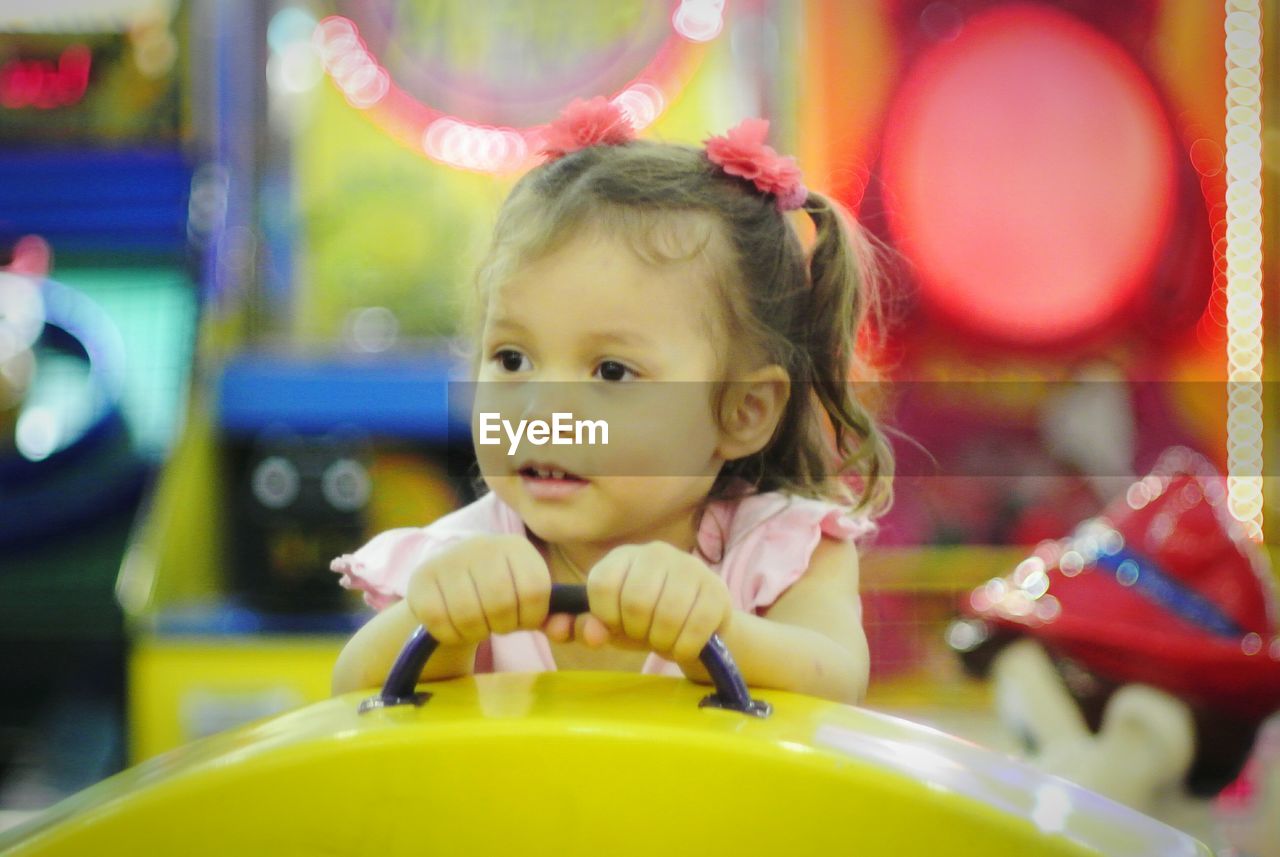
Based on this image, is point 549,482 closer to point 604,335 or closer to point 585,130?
point 604,335

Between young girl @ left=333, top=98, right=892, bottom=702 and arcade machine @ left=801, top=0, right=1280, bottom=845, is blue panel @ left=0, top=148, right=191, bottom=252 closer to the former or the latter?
arcade machine @ left=801, top=0, right=1280, bottom=845

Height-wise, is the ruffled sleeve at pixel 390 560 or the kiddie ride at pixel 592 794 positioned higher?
the ruffled sleeve at pixel 390 560

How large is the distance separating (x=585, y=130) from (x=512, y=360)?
0.18 m

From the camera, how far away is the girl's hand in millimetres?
508

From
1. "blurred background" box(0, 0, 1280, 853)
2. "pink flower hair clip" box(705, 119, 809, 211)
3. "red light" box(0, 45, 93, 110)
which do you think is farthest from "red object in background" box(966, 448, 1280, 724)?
"red light" box(0, 45, 93, 110)

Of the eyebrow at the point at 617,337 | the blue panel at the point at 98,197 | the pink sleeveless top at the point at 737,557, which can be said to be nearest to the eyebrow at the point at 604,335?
the eyebrow at the point at 617,337

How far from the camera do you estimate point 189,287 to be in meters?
1.65

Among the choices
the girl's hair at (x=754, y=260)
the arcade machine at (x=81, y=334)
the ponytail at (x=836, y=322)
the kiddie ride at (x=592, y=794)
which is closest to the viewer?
the kiddie ride at (x=592, y=794)

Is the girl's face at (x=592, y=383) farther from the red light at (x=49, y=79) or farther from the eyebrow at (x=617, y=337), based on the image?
the red light at (x=49, y=79)

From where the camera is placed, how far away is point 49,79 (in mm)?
1734

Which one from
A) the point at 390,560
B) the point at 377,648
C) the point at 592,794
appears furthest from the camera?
the point at 390,560

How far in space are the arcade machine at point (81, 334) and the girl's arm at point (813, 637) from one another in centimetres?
103

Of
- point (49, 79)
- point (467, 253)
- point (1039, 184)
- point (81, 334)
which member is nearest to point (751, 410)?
point (467, 253)

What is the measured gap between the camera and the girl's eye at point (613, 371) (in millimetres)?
663
